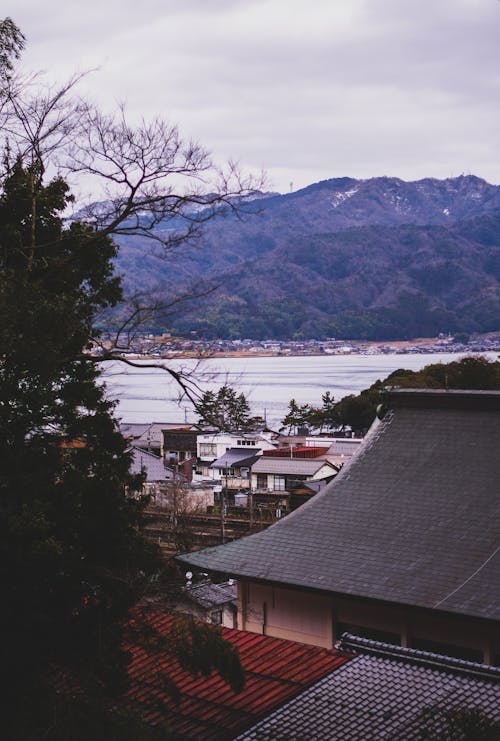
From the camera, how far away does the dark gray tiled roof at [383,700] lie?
233 inches

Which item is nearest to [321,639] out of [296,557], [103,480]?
[296,557]

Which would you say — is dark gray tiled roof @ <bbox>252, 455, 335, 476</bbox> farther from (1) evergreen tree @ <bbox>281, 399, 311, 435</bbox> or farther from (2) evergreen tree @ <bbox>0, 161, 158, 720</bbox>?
(2) evergreen tree @ <bbox>0, 161, 158, 720</bbox>

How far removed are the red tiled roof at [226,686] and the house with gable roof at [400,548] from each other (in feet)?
3.32

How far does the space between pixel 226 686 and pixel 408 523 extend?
3126mm

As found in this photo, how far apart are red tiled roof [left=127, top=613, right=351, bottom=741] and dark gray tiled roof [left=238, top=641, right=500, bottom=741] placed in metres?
0.21

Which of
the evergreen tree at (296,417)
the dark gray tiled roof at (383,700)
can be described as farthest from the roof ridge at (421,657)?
the evergreen tree at (296,417)

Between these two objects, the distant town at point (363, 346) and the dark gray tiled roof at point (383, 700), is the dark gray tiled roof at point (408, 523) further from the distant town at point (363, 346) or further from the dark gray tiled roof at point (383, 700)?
the distant town at point (363, 346)

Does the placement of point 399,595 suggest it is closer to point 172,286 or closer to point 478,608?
point 478,608

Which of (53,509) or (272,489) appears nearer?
(53,509)

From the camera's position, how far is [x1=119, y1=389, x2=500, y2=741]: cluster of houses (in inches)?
246

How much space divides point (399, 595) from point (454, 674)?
151 centimetres

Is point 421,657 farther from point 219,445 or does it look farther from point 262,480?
point 219,445

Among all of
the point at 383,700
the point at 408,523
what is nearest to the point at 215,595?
the point at 408,523

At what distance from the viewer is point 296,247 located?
19112 cm
